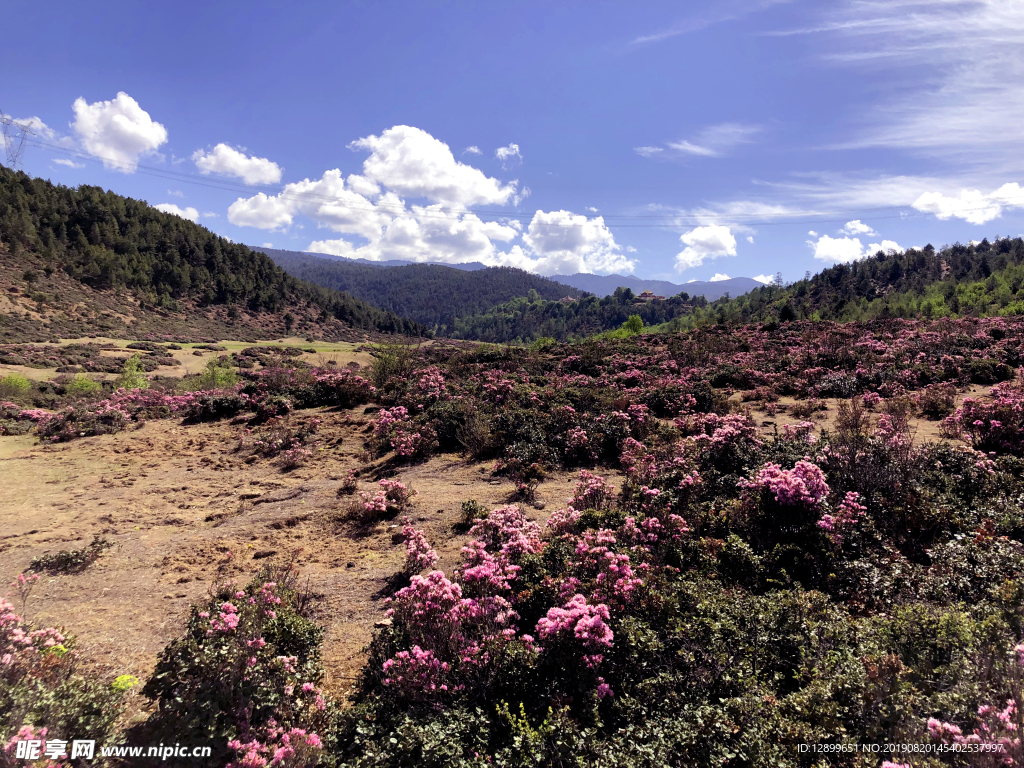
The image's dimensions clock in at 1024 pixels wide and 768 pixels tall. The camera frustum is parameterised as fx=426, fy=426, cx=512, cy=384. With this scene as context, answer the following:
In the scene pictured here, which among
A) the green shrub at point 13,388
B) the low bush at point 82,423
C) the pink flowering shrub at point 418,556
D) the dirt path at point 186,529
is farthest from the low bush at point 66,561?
the green shrub at point 13,388

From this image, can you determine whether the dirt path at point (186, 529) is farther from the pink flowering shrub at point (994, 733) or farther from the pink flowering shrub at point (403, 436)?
the pink flowering shrub at point (994, 733)


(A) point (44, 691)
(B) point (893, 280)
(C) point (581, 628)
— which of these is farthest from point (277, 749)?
(B) point (893, 280)

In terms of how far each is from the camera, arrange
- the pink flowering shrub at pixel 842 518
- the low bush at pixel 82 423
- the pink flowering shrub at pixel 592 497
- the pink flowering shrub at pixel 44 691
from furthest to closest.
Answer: the low bush at pixel 82 423, the pink flowering shrub at pixel 592 497, the pink flowering shrub at pixel 842 518, the pink flowering shrub at pixel 44 691

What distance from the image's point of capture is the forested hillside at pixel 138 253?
6172cm

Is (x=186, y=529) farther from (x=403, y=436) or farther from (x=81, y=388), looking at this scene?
(x=81, y=388)

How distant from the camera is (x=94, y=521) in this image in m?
7.01

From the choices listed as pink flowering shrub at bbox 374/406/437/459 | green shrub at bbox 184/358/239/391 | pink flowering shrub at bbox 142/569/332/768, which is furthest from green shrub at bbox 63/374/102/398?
pink flowering shrub at bbox 142/569/332/768

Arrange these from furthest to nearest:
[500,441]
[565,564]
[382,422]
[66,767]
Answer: [382,422], [500,441], [565,564], [66,767]

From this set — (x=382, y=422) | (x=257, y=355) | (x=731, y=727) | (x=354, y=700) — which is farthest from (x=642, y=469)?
(x=257, y=355)

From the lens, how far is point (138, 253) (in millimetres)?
75500

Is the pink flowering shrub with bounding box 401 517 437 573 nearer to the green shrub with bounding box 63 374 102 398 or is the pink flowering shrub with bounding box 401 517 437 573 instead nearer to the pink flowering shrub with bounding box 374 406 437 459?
the pink flowering shrub with bounding box 374 406 437 459

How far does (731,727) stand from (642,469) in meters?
5.29

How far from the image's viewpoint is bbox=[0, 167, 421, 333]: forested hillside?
61.7 metres

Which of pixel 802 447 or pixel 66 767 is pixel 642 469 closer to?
pixel 802 447
